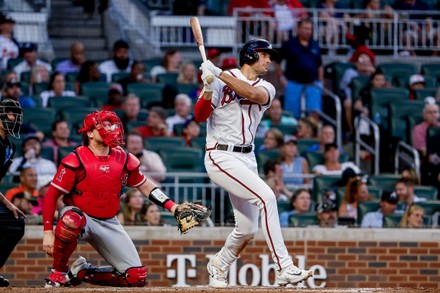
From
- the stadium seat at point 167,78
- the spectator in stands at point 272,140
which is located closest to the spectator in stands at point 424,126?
the spectator in stands at point 272,140

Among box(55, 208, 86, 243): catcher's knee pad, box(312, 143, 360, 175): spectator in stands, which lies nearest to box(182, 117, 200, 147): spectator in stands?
box(312, 143, 360, 175): spectator in stands

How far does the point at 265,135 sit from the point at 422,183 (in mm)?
1964

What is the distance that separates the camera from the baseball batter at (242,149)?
10.2 metres

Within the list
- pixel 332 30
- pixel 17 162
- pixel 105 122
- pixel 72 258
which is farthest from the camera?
pixel 332 30

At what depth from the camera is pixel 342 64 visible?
703 inches

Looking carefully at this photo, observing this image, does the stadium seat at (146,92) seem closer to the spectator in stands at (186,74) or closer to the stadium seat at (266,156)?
A: the spectator in stands at (186,74)

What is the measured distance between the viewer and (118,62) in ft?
57.6

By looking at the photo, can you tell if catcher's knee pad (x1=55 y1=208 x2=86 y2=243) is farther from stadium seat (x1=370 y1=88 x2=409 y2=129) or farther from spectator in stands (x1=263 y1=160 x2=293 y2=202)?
stadium seat (x1=370 y1=88 x2=409 y2=129)

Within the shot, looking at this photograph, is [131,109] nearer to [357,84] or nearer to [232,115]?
[357,84]

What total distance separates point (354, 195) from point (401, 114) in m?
2.53

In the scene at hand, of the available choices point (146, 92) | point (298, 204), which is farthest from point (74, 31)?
point (298, 204)

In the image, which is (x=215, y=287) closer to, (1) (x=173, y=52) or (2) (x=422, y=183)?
(2) (x=422, y=183)

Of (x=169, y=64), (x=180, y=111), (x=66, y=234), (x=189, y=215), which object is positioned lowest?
(x=66, y=234)

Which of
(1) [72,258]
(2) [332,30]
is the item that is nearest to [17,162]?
(1) [72,258]
